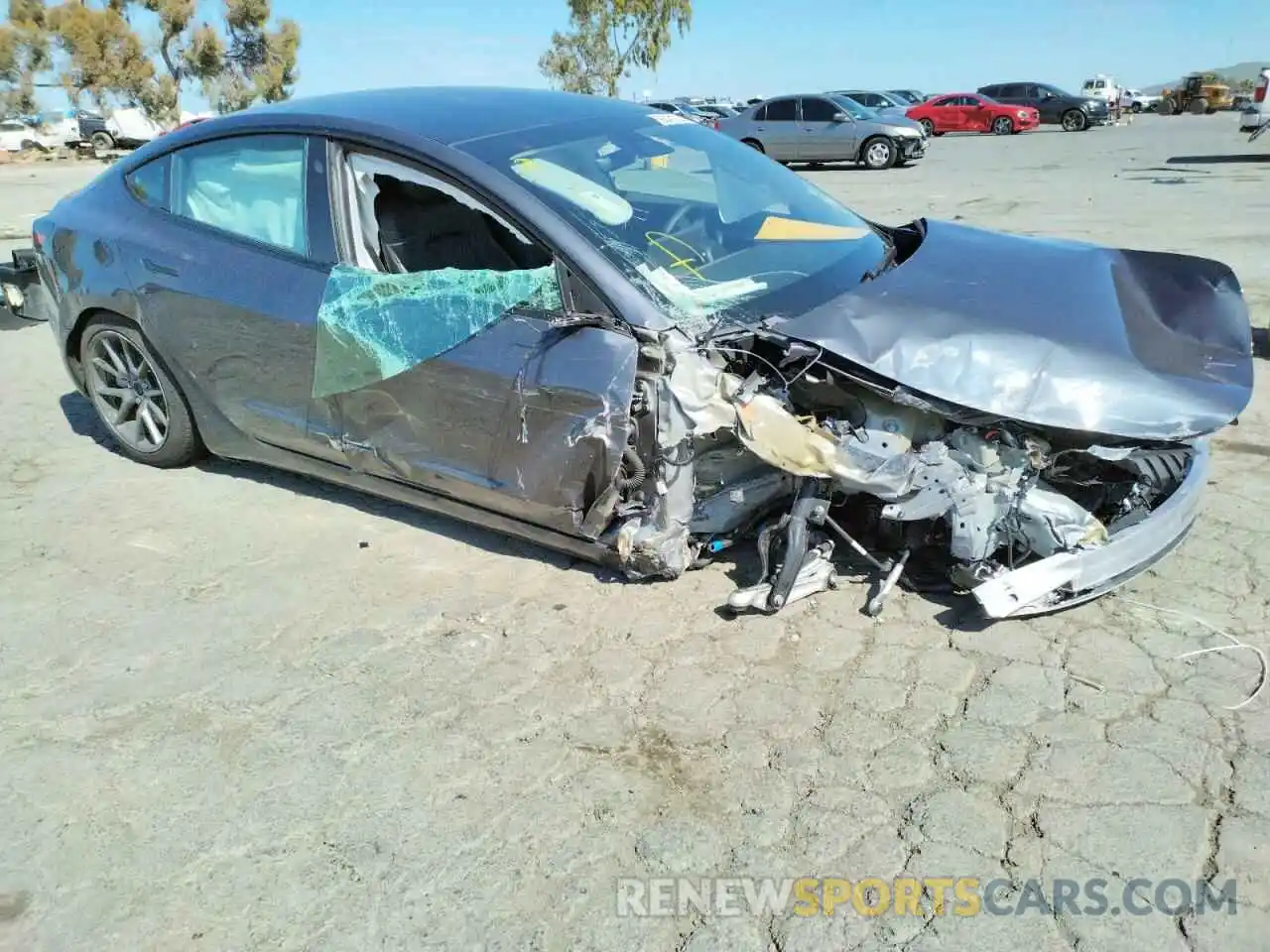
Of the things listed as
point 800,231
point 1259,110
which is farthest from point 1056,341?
point 1259,110

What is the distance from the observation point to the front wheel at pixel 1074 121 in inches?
1203

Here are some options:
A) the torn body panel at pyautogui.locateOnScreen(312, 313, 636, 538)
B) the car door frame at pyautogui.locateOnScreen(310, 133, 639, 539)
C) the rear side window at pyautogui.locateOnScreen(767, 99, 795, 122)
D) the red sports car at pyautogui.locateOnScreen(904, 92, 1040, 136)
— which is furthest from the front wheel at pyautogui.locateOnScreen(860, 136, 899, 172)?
the torn body panel at pyautogui.locateOnScreen(312, 313, 636, 538)

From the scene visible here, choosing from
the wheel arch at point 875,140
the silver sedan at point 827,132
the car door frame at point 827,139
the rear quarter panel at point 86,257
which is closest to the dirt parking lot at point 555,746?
the rear quarter panel at point 86,257

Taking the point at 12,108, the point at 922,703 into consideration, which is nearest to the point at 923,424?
the point at 922,703

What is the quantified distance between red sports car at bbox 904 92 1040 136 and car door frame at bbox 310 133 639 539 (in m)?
29.7

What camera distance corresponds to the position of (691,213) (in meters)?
3.79

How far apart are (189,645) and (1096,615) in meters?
3.01

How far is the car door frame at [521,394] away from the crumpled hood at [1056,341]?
61 cm

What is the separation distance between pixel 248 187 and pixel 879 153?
59.3ft

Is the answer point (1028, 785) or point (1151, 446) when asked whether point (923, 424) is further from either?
point (1028, 785)

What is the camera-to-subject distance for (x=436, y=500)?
3732 millimetres

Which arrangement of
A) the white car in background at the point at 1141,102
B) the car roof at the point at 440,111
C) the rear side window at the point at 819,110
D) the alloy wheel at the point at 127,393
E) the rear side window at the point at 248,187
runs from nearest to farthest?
1. the car roof at the point at 440,111
2. the rear side window at the point at 248,187
3. the alloy wheel at the point at 127,393
4. the rear side window at the point at 819,110
5. the white car in background at the point at 1141,102

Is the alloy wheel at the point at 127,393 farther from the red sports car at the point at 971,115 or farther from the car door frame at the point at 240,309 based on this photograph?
the red sports car at the point at 971,115

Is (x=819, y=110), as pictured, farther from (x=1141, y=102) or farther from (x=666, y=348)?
(x=1141, y=102)
